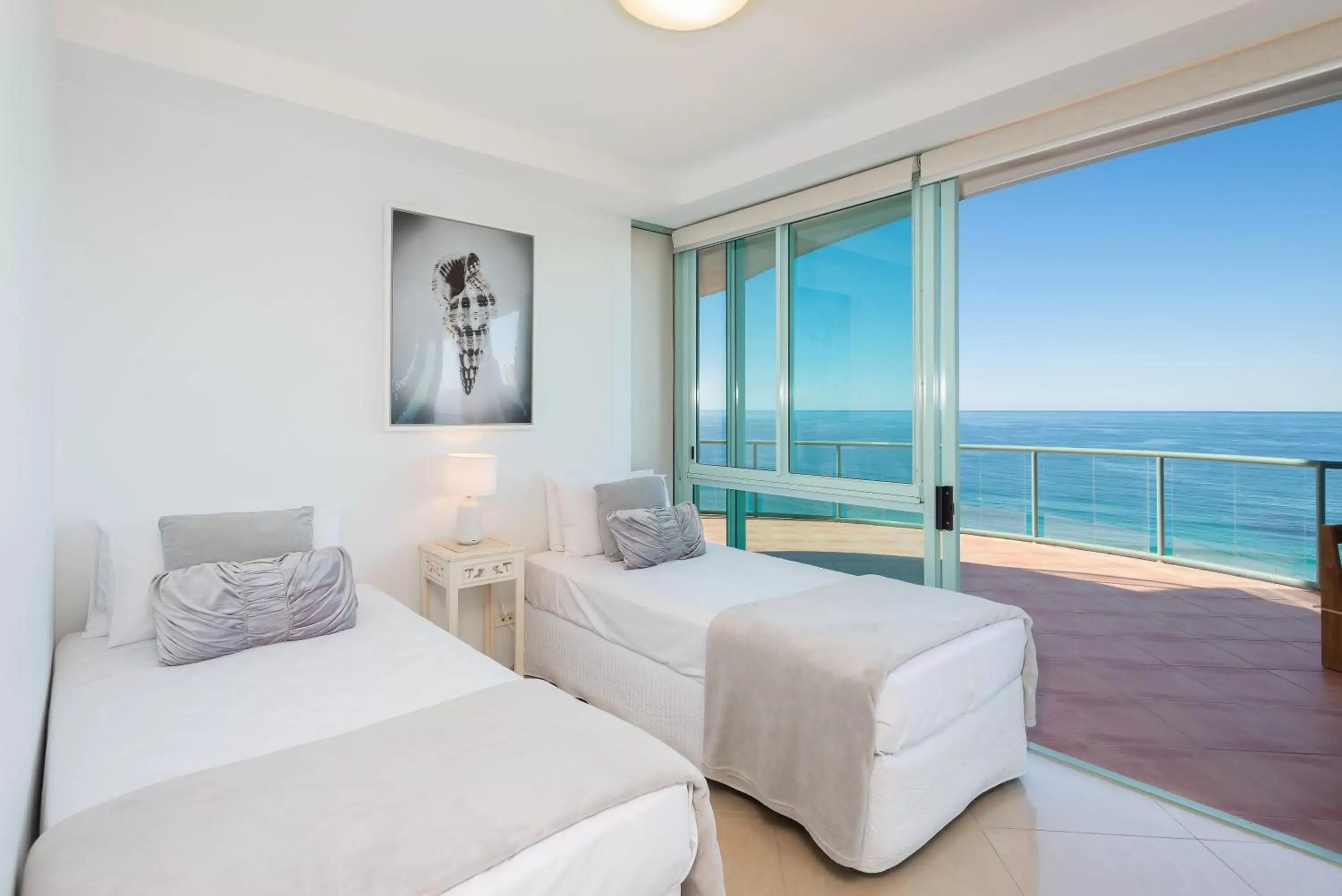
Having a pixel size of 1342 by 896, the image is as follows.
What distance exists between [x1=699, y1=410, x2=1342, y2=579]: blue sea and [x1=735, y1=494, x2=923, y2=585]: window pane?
0.6 inches

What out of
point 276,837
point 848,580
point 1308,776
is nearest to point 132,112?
point 276,837

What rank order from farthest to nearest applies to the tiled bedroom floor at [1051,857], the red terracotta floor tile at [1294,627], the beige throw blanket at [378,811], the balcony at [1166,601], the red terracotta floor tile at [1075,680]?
the red terracotta floor tile at [1294,627]
the red terracotta floor tile at [1075,680]
the balcony at [1166,601]
the tiled bedroom floor at [1051,857]
the beige throw blanket at [378,811]

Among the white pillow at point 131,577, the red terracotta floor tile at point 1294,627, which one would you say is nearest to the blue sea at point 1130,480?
the red terracotta floor tile at point 1294,627

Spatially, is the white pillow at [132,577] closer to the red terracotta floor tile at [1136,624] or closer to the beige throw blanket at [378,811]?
the beige throw blanket at [378,811]

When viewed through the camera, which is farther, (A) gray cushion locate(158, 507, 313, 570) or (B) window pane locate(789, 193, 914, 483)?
(B) window pane locate(789, 193, 914, 483)

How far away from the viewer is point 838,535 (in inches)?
140

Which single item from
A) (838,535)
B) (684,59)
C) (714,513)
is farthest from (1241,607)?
(684,59)

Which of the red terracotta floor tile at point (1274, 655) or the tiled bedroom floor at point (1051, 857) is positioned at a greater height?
the red terracotta floor tile at point (1274, 655)

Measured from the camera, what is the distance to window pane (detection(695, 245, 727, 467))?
4.15m

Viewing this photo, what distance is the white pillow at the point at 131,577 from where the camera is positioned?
81.7 inches

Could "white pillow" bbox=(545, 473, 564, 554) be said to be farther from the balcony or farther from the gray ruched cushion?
the gray ruched cushion

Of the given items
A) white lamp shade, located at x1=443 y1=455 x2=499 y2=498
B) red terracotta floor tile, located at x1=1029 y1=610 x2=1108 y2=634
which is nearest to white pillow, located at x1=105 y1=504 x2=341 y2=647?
white lamp shade, located at x1=443 y1=455 x2=499 y2=498

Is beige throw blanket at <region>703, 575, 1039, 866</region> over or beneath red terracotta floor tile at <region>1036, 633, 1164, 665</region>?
over

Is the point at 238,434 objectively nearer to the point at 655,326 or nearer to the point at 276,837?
the point at 276,837
